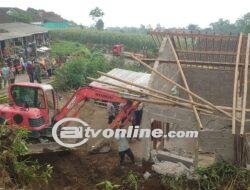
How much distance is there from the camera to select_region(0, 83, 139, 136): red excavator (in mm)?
11273

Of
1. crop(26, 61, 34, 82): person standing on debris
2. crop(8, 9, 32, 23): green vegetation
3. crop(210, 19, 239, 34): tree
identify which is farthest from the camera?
crop(210, 19, 239, 34): tree

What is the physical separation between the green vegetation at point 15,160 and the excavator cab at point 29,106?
1.75m

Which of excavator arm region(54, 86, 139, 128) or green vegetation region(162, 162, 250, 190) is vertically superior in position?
excavator arm region(54, 86, 139, 128)

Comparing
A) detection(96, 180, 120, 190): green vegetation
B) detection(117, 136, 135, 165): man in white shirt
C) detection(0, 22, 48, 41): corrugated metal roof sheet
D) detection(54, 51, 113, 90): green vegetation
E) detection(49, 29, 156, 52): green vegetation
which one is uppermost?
detection(0, 22, 48, 41): corrugated metal roof sheet

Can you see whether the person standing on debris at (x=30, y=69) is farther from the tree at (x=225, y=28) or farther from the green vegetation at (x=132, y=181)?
the tree at (x=225, y=28)

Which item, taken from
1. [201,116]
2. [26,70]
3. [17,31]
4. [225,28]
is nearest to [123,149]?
[201,116]

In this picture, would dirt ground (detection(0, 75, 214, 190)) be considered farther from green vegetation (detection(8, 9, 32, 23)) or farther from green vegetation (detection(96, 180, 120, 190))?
green vegetation (detection(8, 9, 32, 23))

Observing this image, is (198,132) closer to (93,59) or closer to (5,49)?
(93,59)

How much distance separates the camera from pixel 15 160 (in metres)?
8.62

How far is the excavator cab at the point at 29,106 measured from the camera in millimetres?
11297

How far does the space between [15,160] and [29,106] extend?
315cm
